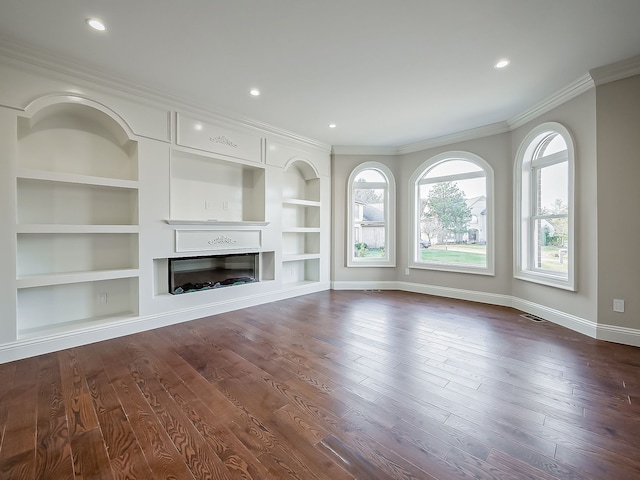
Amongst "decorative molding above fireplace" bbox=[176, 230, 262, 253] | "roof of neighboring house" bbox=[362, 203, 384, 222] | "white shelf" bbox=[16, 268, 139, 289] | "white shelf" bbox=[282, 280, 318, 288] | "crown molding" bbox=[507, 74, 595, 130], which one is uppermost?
"crown molding" bbox=[507, 74, 595, 130]

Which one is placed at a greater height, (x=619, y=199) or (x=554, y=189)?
(x=554, y=189)

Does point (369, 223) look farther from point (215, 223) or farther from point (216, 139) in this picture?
point (216, 139)

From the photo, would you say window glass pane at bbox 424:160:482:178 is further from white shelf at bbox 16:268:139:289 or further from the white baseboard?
white shelf at bbox 16:268:139:289

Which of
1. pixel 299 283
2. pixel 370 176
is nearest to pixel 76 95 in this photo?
pixel 299 283

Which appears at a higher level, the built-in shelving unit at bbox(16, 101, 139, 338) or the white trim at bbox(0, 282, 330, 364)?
the built-in shelving unit at bbox(16, 101, 139, 338)

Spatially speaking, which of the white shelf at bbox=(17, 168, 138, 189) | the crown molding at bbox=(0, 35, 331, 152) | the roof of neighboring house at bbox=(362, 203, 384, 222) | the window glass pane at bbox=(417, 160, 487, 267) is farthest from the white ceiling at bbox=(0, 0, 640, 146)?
the roof of neighboring house at bbox=(362, 203, 384, 222)

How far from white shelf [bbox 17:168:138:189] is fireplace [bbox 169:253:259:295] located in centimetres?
107

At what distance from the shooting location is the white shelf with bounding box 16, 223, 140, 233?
2.72 m

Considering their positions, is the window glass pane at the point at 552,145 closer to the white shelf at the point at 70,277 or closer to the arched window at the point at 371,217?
the arched window at the point at 371,217

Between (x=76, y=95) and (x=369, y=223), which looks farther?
(x=369, y=223)

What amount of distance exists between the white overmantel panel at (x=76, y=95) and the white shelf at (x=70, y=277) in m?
1.60

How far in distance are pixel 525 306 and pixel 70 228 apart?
229 inches

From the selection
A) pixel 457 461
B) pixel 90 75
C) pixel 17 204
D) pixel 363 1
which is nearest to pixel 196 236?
pixel 17 204

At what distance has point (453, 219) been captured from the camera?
17.2ft
